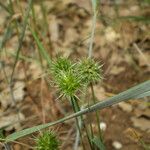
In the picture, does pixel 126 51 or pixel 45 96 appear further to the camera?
pixel 126 51

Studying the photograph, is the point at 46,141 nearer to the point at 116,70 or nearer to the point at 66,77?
the point at 66,77

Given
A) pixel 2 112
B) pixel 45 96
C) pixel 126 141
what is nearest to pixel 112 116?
pixel 126 141

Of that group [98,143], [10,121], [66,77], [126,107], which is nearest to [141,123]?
[126,107]

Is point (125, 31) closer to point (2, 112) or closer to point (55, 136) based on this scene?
point (2, 112)

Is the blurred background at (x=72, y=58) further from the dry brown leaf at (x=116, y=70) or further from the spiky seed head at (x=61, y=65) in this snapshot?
the spiky seed head at (x=61, y=65)

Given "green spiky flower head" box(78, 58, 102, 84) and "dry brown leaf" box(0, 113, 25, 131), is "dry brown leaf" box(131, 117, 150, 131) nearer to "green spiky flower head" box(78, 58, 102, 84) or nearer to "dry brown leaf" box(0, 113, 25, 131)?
"dry brown leaf" box(0, 113, 25, 131)

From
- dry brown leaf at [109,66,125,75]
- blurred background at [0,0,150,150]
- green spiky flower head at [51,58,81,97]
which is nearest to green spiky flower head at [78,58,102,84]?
green spiky flower head at [51,58,81,97]

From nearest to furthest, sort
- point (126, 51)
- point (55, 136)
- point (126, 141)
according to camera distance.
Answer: point (55, 136)
point (126, 141)
point (126, 51)

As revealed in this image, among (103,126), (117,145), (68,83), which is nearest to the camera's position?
(68,83)

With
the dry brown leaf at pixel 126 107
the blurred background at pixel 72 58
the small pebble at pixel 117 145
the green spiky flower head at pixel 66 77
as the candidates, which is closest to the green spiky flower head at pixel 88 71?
the green spiky flower head at pixel 66 77
